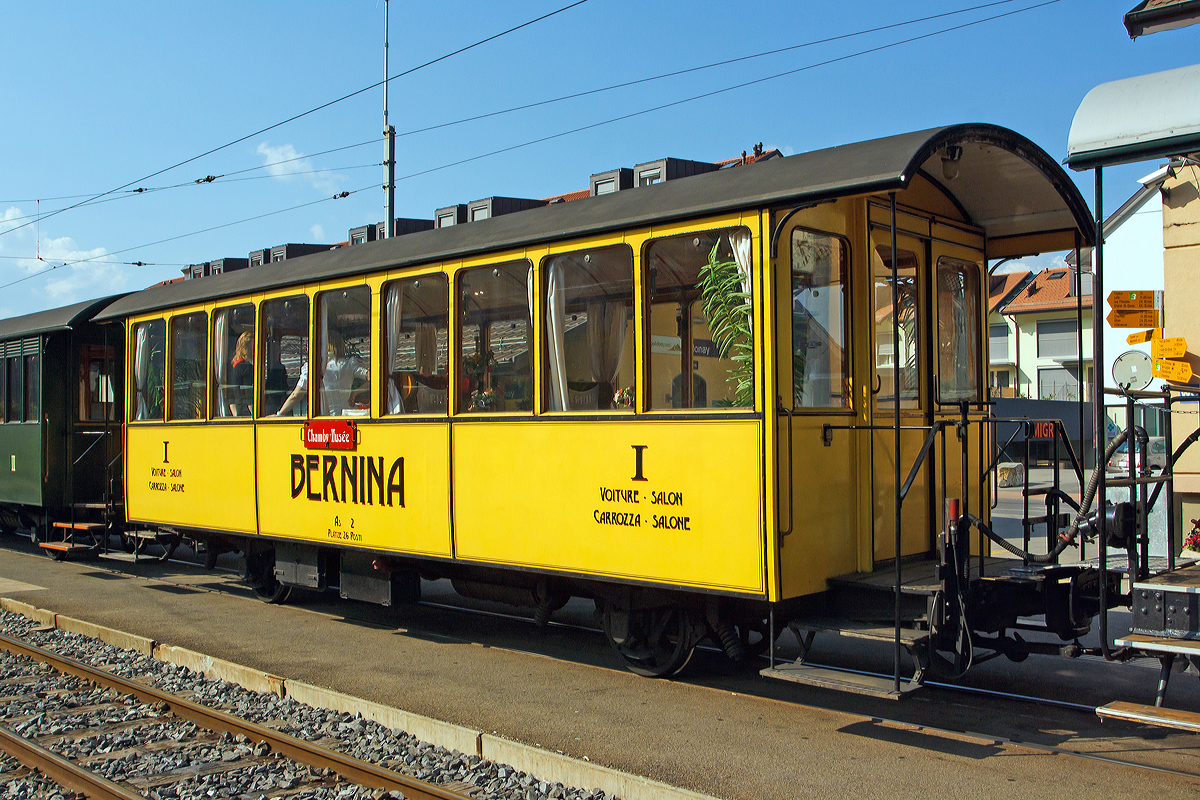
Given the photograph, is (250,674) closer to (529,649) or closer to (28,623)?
(529,649)

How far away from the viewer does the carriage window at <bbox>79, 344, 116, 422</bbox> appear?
13.8 metres

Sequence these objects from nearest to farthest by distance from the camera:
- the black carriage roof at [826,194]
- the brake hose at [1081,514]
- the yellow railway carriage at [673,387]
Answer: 1. the brake hose at [1081,514]
2. the black carriage roof at [826,194]
3. the yellow railway carriage at [673,387]

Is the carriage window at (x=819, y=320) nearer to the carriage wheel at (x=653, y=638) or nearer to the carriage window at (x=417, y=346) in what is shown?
the carriage wheel at (x=653, y=638)

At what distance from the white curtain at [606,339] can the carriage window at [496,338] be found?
53 centimetres

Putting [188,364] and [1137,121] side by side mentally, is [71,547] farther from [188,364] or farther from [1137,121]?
[1137,121]

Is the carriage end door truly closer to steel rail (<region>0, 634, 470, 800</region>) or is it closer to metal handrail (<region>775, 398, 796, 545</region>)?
metal handrail (<region>775, 398, 796, 545</region>)

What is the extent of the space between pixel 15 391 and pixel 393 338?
9.37 m

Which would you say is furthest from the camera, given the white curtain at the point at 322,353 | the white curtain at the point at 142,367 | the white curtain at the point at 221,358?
the white curtain at the point at 142,367

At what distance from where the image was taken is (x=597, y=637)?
8398mm

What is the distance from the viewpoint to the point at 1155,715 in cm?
432

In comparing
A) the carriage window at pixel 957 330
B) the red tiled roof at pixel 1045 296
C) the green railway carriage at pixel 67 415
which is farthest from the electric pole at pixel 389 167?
the red tiled roof at pixel 1045 296

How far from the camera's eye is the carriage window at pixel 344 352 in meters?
8.21

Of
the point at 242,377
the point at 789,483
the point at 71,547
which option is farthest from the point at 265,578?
the point at 789,483

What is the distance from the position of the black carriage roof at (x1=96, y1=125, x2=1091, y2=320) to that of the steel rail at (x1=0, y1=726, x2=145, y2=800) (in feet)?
13.2
